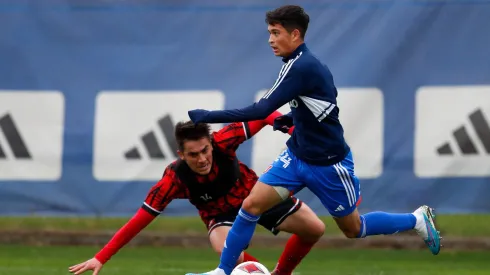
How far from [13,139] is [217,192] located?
3.67m

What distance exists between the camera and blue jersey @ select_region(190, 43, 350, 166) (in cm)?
693

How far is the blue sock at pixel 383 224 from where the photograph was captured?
754 cm

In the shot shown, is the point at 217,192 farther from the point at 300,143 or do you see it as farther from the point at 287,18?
the point at 287,18

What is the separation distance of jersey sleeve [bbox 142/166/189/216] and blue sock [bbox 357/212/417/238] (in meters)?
1.21


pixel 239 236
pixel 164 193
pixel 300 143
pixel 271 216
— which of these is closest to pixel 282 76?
pixel 300 143

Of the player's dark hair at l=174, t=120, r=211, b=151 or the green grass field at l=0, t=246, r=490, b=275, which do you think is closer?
the player's dark hair at l=174, t=120, r=211, b=151

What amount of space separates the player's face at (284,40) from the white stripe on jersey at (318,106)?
314 mm

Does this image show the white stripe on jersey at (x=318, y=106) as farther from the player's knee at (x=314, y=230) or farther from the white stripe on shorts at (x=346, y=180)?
the player's knee at (x=314, y=230)

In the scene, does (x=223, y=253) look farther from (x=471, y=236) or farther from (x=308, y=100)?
(x=471, y=236)

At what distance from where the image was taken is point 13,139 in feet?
35.3

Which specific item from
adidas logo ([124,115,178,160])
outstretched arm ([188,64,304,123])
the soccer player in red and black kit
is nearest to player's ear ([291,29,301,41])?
outstretched arm ([188,64,304,123])

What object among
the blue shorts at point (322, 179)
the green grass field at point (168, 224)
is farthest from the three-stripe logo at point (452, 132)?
the blue shorts at point (322, 179)

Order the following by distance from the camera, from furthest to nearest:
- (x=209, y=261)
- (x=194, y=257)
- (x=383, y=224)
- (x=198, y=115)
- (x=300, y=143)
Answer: (x=194, y=257)
(x=209, y=261)
(x=383, y=224)
(x=300, y=143)
(x=198, y=115)

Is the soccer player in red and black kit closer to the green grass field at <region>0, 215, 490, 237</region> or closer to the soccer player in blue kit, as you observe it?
the soccer player in blue kit
